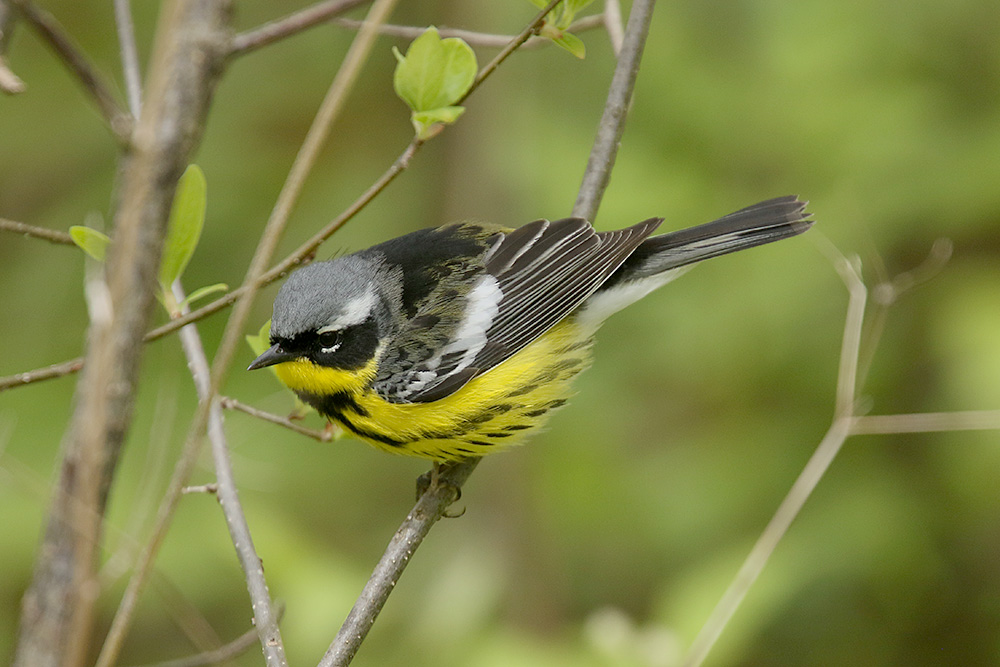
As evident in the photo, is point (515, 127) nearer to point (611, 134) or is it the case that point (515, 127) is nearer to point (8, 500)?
point (611, 134)

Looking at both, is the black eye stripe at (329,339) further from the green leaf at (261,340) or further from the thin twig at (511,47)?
the thin twig at (511,47)

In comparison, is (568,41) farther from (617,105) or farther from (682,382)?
(682,382)

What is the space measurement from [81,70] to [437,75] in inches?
34.0

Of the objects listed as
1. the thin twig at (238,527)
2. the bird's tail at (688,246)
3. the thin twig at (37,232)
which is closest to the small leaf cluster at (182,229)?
the thin twig at (37,232)

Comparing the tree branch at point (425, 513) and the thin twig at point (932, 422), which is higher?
the tree branch at point (425, 513)

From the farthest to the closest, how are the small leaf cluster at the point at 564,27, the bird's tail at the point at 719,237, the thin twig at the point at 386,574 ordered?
1. the bird's tail at the point at 719,237
2. the small leaf cluster at the point at 564,27
3. the thin twig at the point at 386,574

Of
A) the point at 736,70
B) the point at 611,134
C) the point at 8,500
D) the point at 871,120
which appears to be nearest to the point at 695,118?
the point at 736,70

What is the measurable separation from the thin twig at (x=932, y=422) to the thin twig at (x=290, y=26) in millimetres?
2306

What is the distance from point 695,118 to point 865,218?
2.80 feet

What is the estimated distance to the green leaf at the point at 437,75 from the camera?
1.67 metres

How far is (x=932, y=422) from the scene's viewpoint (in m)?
3.55

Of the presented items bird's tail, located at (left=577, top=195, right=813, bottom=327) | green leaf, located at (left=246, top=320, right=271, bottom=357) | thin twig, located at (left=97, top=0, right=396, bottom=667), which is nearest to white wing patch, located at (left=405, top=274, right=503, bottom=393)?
bird's tail, located at (left=577, top=195, right=813, bottom=327)

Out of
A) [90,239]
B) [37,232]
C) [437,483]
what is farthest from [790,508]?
[37,232]

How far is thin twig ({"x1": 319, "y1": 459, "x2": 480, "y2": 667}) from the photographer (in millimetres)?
1765
